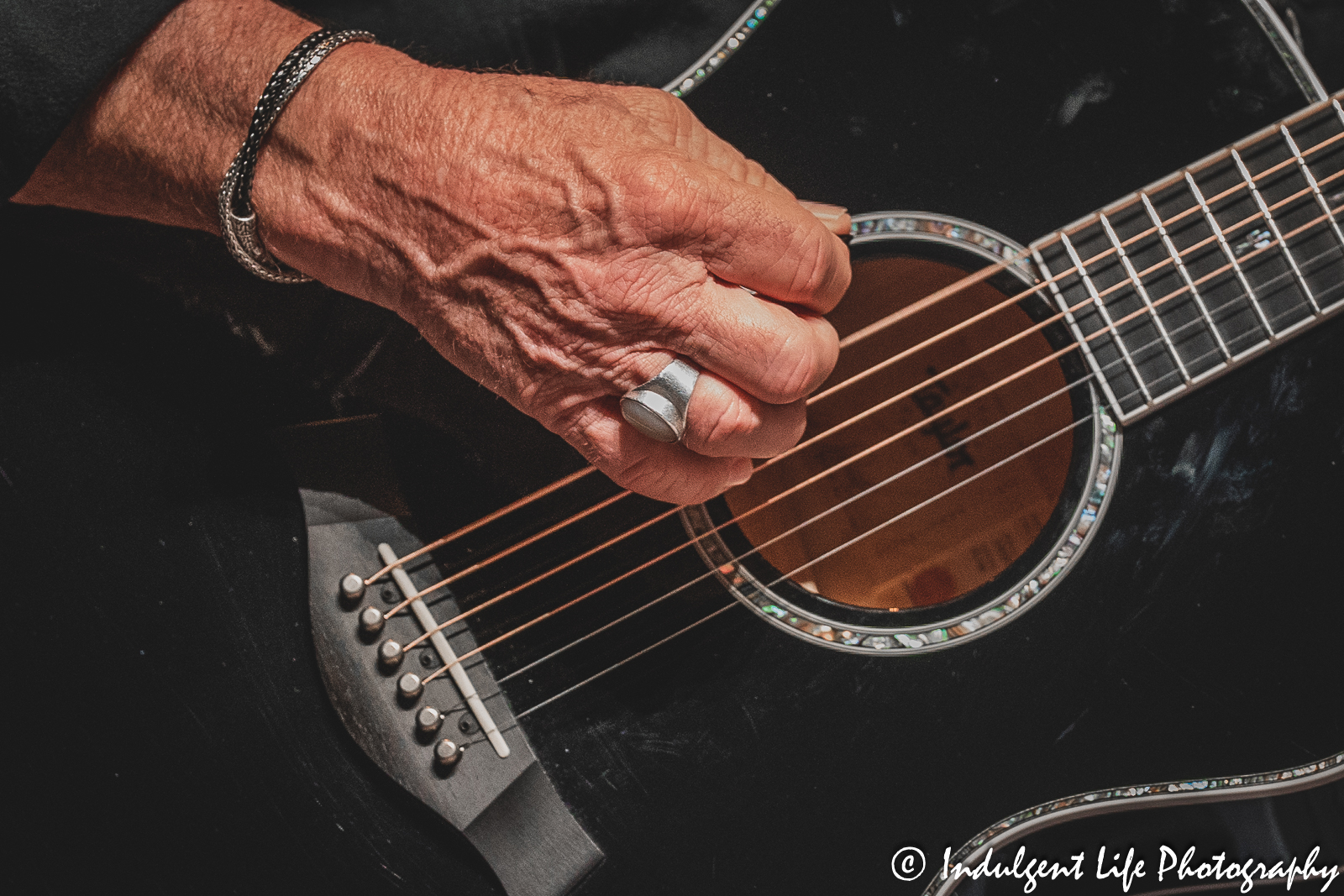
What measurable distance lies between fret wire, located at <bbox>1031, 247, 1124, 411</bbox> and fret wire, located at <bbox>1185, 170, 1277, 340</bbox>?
0.50ft

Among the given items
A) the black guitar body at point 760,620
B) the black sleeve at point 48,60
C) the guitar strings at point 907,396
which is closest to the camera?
the black sleeve at point 48,60

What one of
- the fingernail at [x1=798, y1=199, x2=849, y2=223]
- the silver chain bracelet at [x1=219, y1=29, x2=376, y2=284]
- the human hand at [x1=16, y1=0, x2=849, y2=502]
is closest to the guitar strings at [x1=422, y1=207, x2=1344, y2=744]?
the human hand at [x1=16, y1=0, x2=849, y2=502]

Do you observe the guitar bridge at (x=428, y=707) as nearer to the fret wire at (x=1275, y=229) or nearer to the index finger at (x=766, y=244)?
the index finger at (x=766, y=244)

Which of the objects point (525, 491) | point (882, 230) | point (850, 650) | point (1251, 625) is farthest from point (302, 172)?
point (1251, 625)

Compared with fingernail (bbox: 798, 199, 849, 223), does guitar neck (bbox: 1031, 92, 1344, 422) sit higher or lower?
lower

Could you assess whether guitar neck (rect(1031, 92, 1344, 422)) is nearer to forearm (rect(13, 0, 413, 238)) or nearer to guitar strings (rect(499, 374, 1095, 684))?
guitar strings (rect(499, 374, 1095, 684))

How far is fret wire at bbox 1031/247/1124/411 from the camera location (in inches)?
35.1

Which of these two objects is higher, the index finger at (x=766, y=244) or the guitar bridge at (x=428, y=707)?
the index finger at (x=766, y=244)

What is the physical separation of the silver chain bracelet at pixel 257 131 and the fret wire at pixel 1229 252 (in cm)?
85

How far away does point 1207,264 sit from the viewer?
0.90m

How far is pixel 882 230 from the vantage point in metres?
0.89

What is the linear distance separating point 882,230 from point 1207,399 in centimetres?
42

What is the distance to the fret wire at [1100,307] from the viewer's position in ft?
2.92

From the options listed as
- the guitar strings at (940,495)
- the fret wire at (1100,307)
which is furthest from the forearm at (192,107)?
the fret wire at (1100,307)
